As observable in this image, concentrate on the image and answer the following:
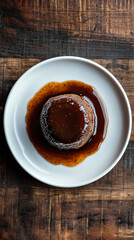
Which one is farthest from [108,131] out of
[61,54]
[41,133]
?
[61,54]

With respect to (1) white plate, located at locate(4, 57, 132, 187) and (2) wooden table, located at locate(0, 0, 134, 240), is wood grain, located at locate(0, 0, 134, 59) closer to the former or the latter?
(2) wooden table, located at locate(0, 0, 134, 240)

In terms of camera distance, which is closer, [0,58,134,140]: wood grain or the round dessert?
the round dessert

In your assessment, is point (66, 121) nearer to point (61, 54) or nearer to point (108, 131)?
point (108, 131)

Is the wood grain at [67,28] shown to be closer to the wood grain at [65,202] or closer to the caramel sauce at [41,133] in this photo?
the wood grain at [65,202]

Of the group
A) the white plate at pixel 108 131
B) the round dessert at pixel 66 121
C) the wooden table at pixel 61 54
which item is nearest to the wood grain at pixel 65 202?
the wooden table at pixel 61 54

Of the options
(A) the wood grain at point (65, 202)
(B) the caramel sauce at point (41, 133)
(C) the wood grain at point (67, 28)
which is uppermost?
(C) the wood grain at point (67, 28)

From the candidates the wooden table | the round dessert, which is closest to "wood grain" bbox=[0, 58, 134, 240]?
the wooden table

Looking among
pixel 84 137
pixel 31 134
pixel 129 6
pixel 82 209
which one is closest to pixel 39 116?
pixel 31 134
